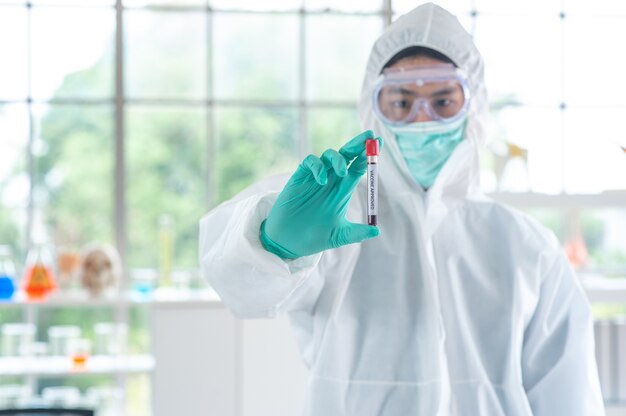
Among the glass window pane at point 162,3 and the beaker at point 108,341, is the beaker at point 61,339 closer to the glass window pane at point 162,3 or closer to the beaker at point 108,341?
the beaker at point 108,341

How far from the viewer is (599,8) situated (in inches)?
180

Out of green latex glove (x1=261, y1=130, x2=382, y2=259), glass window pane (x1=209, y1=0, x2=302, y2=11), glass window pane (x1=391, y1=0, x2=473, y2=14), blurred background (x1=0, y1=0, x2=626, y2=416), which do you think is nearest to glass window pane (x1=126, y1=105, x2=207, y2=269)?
blurred background (x1=0, y1=0, x2=626, y2=416)

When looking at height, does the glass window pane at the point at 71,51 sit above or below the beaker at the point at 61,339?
above

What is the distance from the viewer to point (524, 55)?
4527 mm

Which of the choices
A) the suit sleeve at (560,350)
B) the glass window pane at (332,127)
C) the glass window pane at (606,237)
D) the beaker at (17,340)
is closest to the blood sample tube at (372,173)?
the suit sleeve at (560,350)

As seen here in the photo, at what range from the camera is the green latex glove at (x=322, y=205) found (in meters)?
1.39

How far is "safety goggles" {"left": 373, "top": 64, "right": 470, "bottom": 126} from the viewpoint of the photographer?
1.81m

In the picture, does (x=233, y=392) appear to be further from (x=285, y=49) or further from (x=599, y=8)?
(x=599, y=8)

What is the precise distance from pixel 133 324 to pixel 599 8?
9.15 ft

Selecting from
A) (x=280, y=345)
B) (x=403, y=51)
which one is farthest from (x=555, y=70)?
(x=403, y=51)

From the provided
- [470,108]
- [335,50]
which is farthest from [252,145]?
[470,108]

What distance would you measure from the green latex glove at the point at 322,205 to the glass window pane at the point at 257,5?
3.14 meters

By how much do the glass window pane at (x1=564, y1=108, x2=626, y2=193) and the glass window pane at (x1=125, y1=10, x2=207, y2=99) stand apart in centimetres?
183

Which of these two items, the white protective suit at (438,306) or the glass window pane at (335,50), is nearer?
the white protective suit at (438,306)
